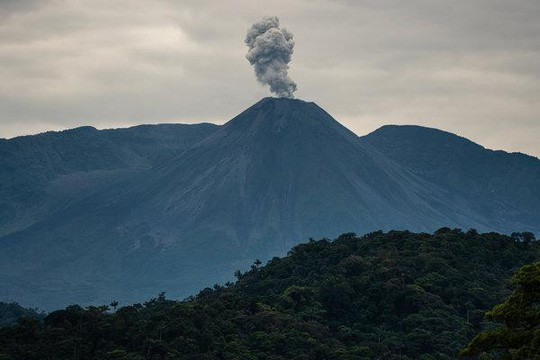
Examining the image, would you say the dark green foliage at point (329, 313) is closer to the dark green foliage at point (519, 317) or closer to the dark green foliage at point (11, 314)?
the dark green foliage at point (519, 317)

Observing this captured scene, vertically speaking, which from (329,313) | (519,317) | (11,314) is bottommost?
(519,317)

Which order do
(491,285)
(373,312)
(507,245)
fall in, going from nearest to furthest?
(373,312) < (491,285) < (507,245)

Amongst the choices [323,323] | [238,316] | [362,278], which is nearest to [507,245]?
[362,278]

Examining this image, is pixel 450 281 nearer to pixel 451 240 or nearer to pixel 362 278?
pixel 362 278

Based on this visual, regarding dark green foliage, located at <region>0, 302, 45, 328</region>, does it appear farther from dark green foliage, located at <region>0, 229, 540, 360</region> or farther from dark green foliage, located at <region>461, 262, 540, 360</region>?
dark green foliage, located at <region>461, 262, 540, 360</region>

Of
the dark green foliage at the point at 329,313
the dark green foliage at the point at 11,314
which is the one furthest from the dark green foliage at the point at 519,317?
the dark green foliage at the point at 11,314

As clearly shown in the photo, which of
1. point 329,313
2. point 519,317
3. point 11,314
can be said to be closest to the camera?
point 519,317

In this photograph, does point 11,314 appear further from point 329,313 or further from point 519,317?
point 519,317

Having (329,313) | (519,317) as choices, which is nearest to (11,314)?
(329,313)
